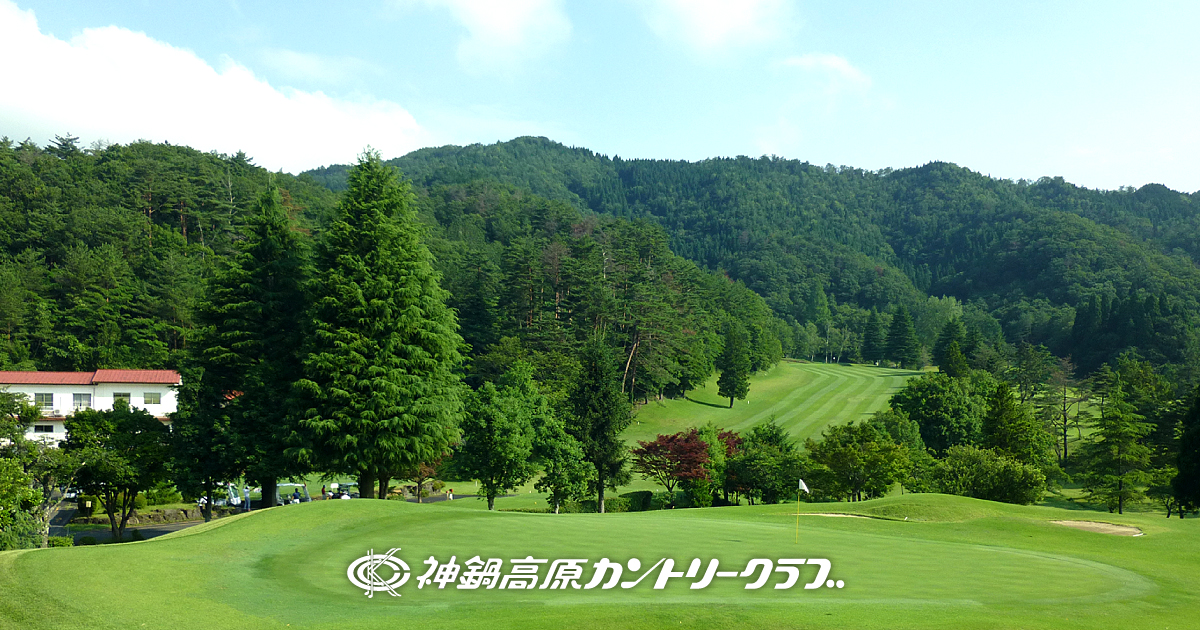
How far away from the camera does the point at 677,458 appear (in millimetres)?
51938

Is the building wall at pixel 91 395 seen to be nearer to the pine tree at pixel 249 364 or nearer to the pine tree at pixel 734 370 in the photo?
the pine tree at pixel 249 364

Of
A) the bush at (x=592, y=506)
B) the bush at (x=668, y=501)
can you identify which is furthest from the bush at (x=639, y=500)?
the bush at (x=592, y=506)

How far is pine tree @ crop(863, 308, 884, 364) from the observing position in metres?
165

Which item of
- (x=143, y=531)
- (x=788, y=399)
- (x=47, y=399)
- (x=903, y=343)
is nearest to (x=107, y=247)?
(x=47, y=399)

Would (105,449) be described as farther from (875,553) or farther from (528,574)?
(875,553)

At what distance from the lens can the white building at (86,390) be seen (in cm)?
6612

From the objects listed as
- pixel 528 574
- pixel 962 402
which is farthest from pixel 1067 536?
pixel 962 402

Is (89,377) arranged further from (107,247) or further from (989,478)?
(989,478)

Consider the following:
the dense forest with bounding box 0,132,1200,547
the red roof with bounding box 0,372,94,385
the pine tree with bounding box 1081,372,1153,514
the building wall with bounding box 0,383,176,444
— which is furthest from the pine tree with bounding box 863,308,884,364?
the red roof with bounding box 0,372,94,385

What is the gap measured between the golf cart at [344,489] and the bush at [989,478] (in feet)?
127

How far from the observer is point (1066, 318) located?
156 metres

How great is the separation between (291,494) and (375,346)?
3015 centimetres

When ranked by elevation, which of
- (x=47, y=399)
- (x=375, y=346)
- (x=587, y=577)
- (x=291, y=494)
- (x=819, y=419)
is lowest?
(x=291, y=494)

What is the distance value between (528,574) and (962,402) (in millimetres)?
68839
